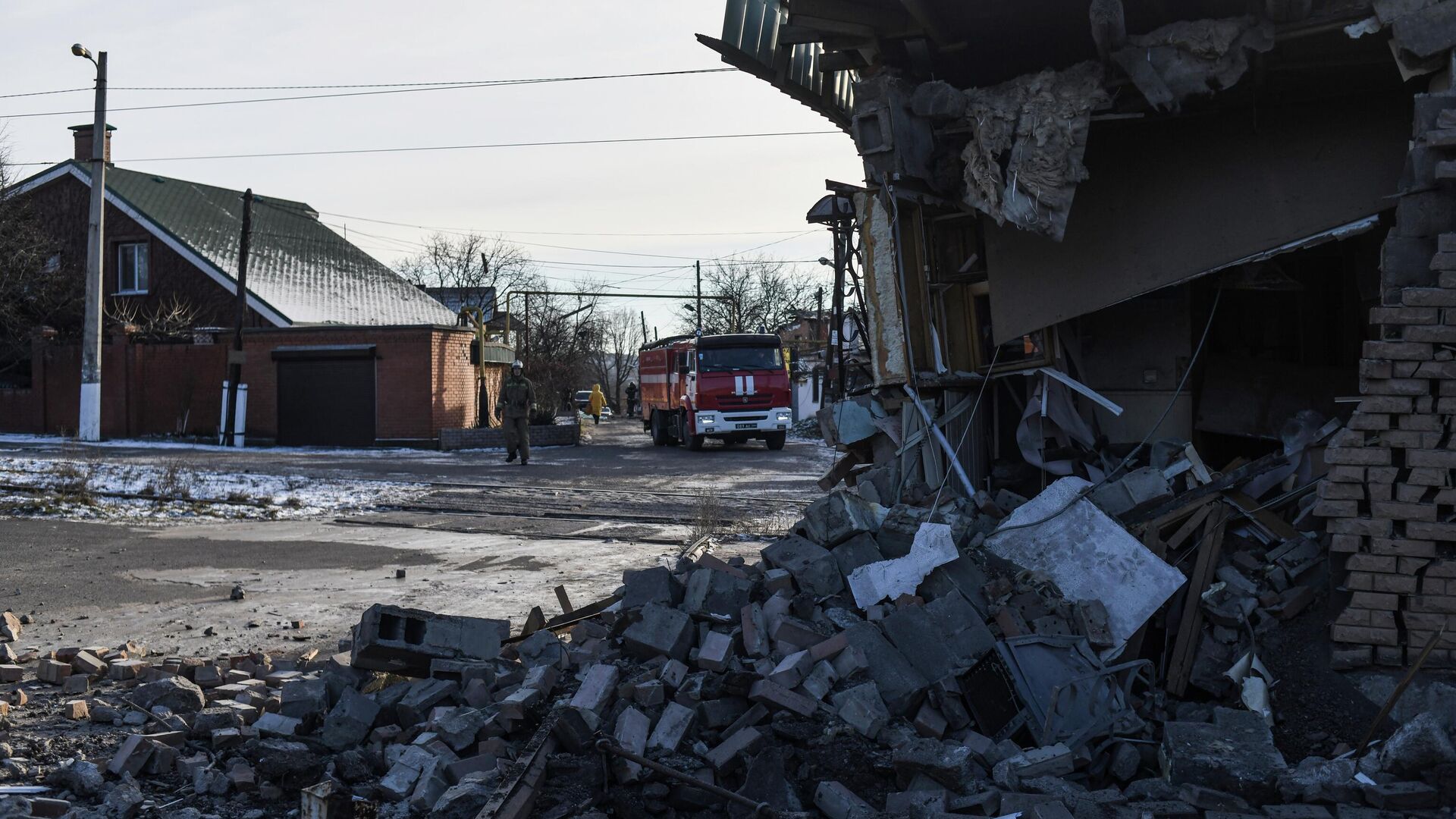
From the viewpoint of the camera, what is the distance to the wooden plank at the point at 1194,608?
6121 mm

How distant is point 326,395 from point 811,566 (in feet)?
77.2

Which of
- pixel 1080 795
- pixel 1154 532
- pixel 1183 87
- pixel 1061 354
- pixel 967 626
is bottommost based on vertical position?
pixel 1080 795

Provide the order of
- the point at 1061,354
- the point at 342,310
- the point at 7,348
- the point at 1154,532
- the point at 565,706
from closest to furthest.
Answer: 1. the point at 565,706
2. the point at 1154,532
3. the point at 1061,354
4. the point at 7,348
5. the point at 342,310

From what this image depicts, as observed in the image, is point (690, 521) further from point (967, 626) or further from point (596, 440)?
point (596, 440)

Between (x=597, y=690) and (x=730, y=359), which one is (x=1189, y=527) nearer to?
(x=597, y=690)

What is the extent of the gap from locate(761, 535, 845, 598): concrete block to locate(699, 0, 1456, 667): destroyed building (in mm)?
1625

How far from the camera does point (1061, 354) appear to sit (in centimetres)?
855

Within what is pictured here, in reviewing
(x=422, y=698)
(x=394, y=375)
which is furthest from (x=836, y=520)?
(x=394, y=375)

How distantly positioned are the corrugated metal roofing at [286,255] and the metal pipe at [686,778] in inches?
1054

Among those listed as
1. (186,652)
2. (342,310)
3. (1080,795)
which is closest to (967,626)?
(1080,795)

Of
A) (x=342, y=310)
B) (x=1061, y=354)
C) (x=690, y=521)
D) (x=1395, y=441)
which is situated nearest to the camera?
(x=1395, y=441)

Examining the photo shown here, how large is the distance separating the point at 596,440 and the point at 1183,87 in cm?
2586

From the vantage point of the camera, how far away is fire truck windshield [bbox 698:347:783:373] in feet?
79.7

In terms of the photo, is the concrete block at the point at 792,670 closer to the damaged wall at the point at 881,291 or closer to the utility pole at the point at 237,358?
the damaged wall at the point at 881,291
